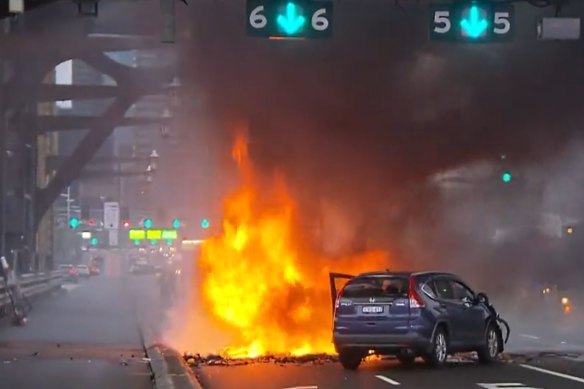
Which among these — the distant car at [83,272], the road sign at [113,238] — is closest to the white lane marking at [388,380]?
the distant car at [83,272]

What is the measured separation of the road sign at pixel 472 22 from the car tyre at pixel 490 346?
181 inches

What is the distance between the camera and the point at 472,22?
631 inches

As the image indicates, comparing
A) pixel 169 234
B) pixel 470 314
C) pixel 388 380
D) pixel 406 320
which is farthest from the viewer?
pixel 169 234

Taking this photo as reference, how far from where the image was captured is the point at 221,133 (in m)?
24.6

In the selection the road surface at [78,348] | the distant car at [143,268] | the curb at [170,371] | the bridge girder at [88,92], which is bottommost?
the distant car at [143,268]

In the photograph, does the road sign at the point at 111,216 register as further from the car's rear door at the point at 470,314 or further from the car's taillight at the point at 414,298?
the car's taillight at the point at 414,298

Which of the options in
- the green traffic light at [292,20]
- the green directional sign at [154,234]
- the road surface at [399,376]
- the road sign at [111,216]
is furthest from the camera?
the road sign at [111,216]

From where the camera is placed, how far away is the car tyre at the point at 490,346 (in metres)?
14.9

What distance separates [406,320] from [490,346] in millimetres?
2006

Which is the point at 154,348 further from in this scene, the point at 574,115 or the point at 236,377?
the point at 574,115

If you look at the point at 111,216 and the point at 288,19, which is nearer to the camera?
the point at 288,19

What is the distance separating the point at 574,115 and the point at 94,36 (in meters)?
15.3

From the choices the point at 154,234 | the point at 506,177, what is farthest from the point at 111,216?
the point at 506,177

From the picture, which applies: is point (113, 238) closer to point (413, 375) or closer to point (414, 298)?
point (414, 298)
